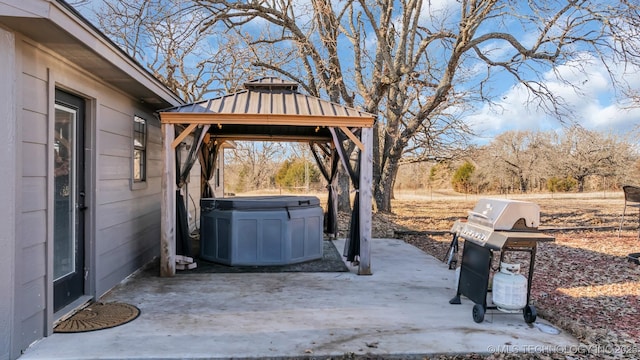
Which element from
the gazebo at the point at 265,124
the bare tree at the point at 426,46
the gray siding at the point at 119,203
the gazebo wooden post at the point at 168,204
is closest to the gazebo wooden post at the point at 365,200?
the gazebo at the point at 265,124

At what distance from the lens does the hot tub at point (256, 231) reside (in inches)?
228

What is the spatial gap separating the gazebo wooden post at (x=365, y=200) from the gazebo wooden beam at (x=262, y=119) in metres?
0.19

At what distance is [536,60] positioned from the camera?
31.2ft

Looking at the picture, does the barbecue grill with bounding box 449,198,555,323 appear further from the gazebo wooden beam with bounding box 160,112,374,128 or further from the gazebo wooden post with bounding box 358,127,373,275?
the gazebo wooden beam with bounding box 160,112,374,128

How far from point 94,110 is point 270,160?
2479 cm

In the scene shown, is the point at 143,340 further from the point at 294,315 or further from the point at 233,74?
the point at 233,74

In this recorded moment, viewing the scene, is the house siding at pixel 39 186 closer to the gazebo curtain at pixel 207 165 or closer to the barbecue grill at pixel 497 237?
the gazebo curtain at pixel 207 165

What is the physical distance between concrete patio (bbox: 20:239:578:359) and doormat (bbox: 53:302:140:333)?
0.11 metres

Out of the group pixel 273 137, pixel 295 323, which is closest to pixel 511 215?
pixel 295 323

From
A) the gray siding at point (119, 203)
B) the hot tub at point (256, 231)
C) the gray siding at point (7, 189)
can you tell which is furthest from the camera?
the hot tub at point (256, 231)

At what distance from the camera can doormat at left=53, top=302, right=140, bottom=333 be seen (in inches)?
136

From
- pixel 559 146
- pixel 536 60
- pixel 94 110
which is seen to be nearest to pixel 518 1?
pixel 536 60

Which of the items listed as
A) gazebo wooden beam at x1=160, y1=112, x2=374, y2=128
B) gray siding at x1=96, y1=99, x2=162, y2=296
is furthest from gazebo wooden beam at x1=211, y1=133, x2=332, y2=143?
gazebo wooden beam at x1=160, y1=112, x2=374, y2=128

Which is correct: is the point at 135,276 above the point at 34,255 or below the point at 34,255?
below
